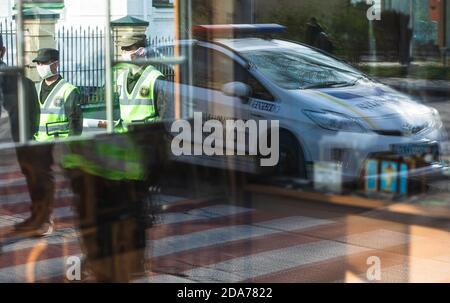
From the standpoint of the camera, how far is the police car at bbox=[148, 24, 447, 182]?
6.64 ft

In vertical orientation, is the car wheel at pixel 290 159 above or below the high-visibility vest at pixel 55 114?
below

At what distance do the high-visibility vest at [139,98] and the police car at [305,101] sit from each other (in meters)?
0.09

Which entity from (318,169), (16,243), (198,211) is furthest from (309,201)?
(16,243)

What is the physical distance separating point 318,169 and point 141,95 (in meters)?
0.56

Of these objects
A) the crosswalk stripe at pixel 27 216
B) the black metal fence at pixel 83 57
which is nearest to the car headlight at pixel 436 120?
the black metal fence at pixel 83 57

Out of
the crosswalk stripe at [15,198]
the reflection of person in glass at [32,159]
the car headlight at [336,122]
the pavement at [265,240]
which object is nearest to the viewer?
the car headlight at [336,122]

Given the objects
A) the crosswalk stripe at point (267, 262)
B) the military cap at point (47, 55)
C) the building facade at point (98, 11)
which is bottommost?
the crosswalk stripe at point (267, 262)

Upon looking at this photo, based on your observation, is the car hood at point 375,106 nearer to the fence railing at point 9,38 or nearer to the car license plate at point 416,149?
the car license plate at point 416,149

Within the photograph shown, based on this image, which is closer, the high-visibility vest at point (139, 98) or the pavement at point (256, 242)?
the pavement at point (256, 242)

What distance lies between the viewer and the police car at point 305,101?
203 cm

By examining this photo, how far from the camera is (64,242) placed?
2271 millimetres

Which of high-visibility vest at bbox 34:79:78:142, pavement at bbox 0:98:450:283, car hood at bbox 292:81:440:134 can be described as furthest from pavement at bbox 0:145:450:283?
car hood at bbox 292:81:440:134

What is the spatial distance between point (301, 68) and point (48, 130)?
0.75 m

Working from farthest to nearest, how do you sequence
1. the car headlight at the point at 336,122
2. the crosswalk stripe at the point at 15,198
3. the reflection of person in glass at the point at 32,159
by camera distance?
1. the crosswalk stripe at the point at 15,198
2. the reflection of person in glass at the point at 32,159
3. the car headlight at the point at 336,122
